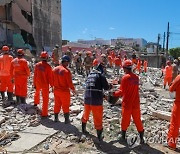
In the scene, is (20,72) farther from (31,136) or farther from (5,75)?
(31,136)

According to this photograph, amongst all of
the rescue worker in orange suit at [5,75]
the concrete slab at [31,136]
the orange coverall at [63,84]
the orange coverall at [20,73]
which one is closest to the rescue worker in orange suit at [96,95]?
the orange coverall at [63,84]

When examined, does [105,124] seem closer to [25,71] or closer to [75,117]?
[75,117]

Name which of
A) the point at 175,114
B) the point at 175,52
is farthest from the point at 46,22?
the point at 175,52

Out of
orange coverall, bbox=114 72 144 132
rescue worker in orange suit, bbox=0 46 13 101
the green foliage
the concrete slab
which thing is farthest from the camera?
the green foliage

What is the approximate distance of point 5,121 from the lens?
7.15 metres

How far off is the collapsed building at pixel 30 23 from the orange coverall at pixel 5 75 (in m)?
14.6

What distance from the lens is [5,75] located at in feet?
27.9

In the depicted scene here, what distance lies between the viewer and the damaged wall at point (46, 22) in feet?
95.7

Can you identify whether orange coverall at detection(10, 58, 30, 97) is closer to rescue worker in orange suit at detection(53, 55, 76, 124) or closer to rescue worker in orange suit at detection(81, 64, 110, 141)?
rescue worker in orange suit at detection(53, 55, 76, 124)

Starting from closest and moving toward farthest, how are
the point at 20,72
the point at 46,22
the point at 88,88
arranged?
1. the point at 88,88
2. the point at 20,72
3. the point at 46,22

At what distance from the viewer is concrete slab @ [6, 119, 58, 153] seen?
5.57 meters

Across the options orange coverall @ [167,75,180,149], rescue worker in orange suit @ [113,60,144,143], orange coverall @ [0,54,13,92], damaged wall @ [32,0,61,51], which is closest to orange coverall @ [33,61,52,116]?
orange coverall @ [0,54,13,92]

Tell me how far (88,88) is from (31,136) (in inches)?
64.8

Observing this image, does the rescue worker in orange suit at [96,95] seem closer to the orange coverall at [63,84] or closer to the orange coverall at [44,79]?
the orange coverall at [63,84]
